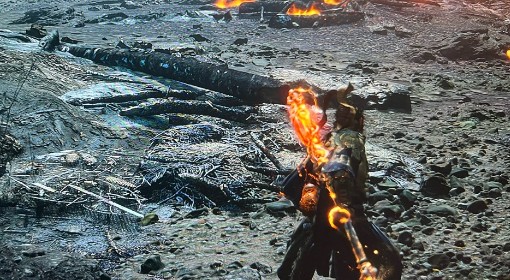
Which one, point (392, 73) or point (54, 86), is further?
point (392, 73)

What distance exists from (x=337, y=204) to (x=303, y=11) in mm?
17856

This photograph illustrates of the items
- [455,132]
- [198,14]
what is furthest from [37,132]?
[198,14]

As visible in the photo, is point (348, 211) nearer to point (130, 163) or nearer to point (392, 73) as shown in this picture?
point (130, 163)

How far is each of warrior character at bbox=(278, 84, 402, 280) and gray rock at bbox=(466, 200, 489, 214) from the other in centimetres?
305

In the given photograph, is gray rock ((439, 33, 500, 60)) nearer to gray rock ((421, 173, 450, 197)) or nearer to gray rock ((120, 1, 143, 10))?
gray rock ((421, 173, 450, 197))

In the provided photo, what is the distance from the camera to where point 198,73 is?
34.6 ft

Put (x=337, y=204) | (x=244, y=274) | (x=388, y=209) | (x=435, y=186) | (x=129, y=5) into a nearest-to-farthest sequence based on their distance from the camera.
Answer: (x=337, y=204) < (x=244, y=274) < (x=388, y=209) < (x=435, y=186) < (x=129, y=5)

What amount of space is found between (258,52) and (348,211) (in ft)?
40.6

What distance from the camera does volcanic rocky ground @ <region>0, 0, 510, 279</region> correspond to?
198 inches

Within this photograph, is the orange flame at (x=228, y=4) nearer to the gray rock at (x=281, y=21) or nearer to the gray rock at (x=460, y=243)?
the gray rock at (x=281, y=21)

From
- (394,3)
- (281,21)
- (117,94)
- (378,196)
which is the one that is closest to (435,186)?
(378,196)

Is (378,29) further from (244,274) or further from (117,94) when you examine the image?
(244,274)

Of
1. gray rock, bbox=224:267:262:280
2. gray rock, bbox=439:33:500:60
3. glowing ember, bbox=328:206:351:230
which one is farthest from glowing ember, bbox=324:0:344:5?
glowing ember, bbox=328:206:351:230

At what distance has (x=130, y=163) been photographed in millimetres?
7109
